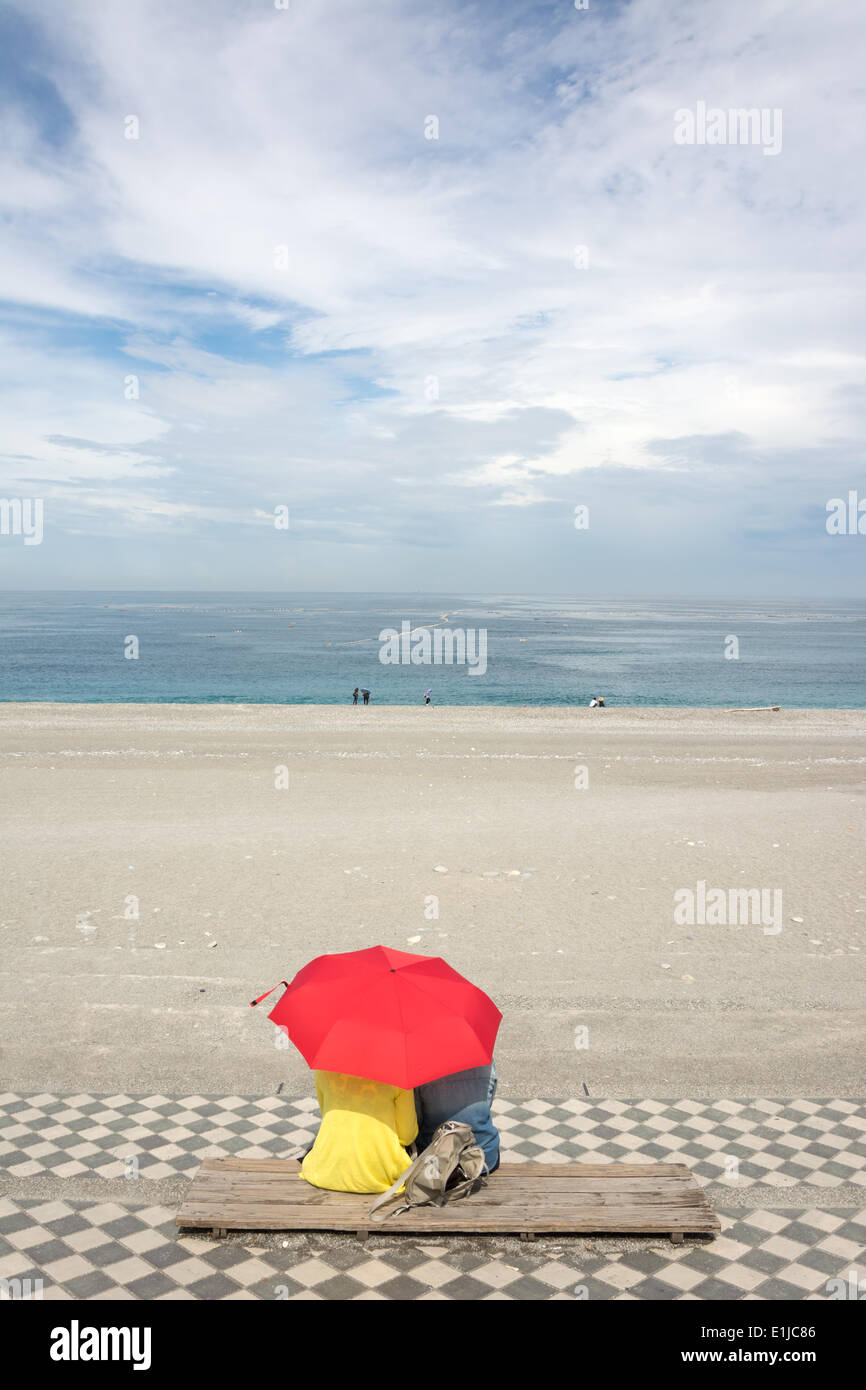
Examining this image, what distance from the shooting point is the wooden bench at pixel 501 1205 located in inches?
239

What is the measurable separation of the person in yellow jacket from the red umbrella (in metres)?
0.35

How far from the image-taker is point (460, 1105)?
6523mm

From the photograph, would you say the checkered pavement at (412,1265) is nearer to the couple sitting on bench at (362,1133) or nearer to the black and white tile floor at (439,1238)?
the black and white tile floor at (439,1238)

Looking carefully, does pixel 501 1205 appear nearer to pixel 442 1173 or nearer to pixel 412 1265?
pixel 442 1173

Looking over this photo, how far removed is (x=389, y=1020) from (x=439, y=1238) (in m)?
1.46

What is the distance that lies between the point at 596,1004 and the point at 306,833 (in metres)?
8.66

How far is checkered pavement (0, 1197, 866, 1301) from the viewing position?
5.76m

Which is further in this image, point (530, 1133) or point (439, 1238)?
point (530, 1133)

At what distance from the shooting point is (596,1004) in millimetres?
10773

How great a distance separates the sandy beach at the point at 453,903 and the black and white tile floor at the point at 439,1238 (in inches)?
20.6

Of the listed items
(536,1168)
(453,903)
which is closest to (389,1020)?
(536,1168)
